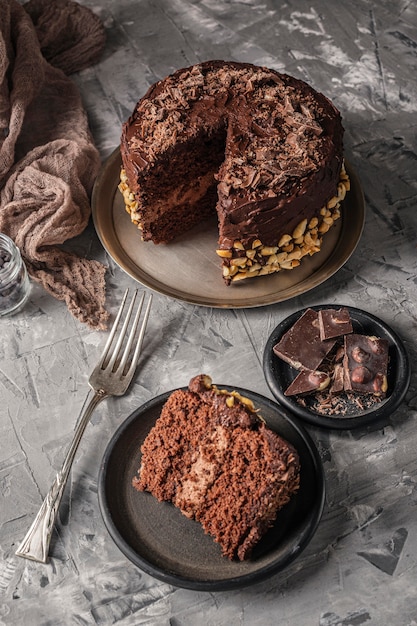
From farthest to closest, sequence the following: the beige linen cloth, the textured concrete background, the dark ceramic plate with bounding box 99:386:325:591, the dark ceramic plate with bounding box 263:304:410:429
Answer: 1. the beige linen cloth
2. the dark ceramic plate with bounding box 263:304:410:429
3. the textured concrete background
4. the dark ceramic plate with bounding box 99:386:325:591

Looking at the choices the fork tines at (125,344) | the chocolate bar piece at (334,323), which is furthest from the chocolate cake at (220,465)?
the chocolate bar piece at (334,323)

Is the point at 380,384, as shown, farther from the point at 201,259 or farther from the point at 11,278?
the point at 11,278

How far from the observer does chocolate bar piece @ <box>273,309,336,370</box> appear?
10.4ft

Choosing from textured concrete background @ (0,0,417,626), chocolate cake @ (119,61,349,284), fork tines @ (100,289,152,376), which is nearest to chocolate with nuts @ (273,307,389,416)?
textured concrete background @ (0,0,417,626)

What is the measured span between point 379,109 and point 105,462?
8.34 ft

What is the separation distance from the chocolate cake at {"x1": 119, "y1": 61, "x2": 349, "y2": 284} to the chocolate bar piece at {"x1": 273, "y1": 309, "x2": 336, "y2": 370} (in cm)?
35

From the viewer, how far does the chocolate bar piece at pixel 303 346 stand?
318cm

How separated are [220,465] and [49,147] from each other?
191cm

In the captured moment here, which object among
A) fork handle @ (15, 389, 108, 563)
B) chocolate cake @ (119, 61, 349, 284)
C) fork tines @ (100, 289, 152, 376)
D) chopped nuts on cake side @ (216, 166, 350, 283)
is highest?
chocolate cake @ (119, 61, 349, 284)

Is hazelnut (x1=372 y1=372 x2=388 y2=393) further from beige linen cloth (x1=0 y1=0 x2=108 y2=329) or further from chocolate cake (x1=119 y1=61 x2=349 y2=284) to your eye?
beige linen cloth (x1=0 y1=0 x2=108 y2=329)

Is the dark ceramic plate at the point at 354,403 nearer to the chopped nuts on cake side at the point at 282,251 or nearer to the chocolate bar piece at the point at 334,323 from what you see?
the chocolate bar piece at the point at 334,323

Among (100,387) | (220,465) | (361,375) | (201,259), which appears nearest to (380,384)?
(361,375)

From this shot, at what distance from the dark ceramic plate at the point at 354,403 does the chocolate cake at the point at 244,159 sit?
14.4 inches

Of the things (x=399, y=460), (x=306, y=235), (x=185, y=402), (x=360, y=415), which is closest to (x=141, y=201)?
(x=306, y=235)
